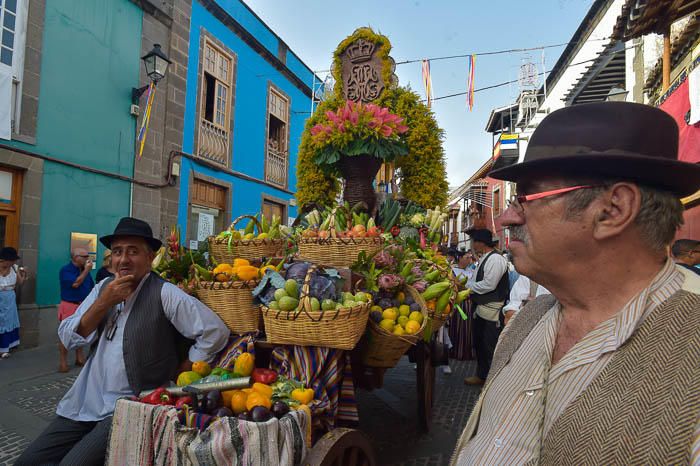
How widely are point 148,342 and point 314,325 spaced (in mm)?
1045

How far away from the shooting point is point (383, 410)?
4668 millimetres

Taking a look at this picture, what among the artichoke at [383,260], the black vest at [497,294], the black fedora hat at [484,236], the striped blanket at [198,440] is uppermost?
the black fedora hat at [484,236]

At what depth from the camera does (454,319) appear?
7.46m

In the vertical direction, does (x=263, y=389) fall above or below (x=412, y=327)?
below

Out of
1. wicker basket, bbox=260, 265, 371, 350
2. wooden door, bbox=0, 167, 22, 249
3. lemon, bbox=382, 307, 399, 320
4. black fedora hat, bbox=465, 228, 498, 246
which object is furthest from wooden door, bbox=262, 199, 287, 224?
wicker basket, bbox=260, 265, 371, 350

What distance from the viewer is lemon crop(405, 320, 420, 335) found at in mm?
2586

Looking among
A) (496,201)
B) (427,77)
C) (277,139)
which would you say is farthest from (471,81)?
(496,201)

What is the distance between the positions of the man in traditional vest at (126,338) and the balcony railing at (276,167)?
12101 millimetres

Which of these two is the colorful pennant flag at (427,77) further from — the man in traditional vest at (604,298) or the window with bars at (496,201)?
the window with bars at (496,201)

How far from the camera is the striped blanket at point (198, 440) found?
1.72 m

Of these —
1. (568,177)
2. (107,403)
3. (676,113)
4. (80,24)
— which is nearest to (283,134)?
(80,24)

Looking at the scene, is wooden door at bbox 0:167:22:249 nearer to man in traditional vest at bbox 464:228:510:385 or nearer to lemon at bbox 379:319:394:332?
lemon at bbox 379:319:394:332

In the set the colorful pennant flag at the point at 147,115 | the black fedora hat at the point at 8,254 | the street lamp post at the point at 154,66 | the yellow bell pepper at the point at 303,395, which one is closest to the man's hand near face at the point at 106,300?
the yellow bell pepper at the point at 303,395

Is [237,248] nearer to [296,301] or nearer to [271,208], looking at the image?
[296,301]
